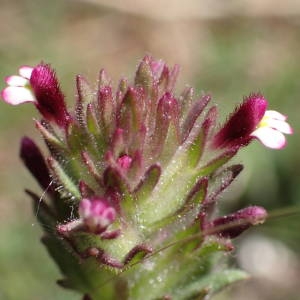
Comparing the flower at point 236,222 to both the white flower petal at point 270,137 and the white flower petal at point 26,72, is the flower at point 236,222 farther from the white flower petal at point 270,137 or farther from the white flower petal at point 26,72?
the white flower petal at point 26,72

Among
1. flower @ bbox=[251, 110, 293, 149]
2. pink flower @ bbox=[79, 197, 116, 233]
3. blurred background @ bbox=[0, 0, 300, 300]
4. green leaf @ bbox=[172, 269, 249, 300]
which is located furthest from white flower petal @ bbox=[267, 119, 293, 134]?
blurred background @ bbox=[0, 0, 300, 300]

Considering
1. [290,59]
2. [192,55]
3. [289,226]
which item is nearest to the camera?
[289,226]

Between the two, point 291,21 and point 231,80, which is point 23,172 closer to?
point 231,80

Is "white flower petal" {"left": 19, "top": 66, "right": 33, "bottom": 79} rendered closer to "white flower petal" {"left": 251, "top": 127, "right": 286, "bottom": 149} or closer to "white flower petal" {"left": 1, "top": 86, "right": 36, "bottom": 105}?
"white flower petal" {"left": 1, "top": 86, "right": 36, "bottom": 105}

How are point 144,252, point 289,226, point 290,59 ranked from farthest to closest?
point 290,59
point 289,226
point 144,252

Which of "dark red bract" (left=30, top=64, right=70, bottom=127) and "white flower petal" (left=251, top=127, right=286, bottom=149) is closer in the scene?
"white flower petal" (left=251, top=127, right=286, bottom=149)

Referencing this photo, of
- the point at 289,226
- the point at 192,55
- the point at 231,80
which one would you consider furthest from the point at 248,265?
the point at 192,55

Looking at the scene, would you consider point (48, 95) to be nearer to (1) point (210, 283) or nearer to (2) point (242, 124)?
(2) point (242, 124)

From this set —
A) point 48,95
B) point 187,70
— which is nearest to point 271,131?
point 48,95
